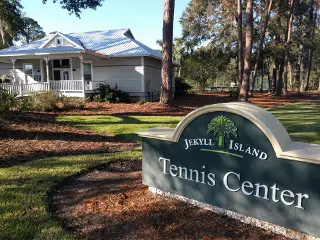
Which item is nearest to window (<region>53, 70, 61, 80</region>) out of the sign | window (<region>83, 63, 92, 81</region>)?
window (<region>83, 63, 92, 81</region>)

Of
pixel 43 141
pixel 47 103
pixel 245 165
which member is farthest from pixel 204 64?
pixel 245 165

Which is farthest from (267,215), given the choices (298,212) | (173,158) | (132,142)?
(132,142)

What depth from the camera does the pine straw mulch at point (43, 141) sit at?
21.6ft

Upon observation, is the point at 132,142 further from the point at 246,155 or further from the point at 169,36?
the point at 169,36

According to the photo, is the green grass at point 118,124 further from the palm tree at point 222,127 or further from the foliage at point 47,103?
the palm tree at point 222,127

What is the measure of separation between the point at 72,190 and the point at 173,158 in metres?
1.70

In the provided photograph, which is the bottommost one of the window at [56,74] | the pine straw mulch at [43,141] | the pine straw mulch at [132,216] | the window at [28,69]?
the pine straw mulch at [132,216]

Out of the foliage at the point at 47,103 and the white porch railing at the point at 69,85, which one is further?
the white porch railing at the point at 69,85

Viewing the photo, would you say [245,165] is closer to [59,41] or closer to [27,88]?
[27,88]

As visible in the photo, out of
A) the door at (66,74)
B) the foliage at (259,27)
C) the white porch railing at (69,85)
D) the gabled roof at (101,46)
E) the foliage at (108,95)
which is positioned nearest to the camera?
the foliage at (108,95)

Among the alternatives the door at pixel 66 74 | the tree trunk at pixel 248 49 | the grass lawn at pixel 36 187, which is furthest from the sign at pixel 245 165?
the door at pixel 66 74

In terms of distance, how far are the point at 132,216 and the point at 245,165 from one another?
1.46 metres

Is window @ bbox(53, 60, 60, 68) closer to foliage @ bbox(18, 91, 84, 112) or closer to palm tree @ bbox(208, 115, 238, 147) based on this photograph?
foliage @ bbox(18, 91, 84, 112)

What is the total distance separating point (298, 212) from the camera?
284 cm
